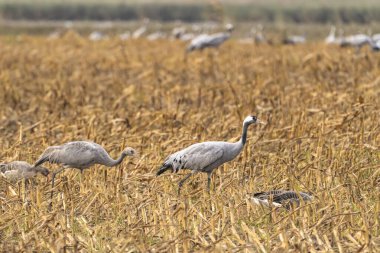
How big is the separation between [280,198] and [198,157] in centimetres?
117

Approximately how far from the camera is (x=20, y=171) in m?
8.85

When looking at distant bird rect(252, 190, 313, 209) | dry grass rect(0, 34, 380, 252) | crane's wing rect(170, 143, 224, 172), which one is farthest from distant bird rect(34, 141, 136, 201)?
distant bird rect(252, 190, 313, 209)

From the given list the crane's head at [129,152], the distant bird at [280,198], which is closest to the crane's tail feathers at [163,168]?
the crane's head at [129,152]

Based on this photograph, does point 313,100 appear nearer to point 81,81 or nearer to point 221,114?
point 221,114

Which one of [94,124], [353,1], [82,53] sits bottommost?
[353,1]

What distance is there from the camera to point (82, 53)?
21797 mm

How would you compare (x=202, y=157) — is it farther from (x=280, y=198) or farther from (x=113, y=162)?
(x=280, y=198)

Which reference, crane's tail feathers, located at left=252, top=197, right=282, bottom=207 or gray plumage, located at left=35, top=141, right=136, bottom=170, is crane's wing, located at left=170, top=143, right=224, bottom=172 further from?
crane's tail feathers, located at left=252, top=197, right=282, bottom=207

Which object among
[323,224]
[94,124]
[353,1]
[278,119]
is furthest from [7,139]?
[353,1]

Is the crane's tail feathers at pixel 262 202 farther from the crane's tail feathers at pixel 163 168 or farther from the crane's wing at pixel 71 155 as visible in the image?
the crane's wing at pixel 71 155

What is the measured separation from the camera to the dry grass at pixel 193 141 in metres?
6.93

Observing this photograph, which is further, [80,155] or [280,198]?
[80,155]

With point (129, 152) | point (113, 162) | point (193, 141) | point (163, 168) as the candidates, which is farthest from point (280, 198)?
point (193, 141)

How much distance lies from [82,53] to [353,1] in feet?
239
